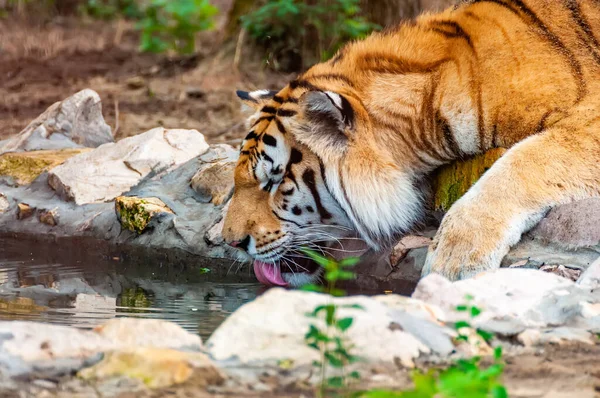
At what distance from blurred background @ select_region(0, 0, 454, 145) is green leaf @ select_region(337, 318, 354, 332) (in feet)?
13.9

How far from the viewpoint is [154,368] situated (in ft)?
7.03

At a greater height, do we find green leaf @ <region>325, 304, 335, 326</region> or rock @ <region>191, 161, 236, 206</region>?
green leaf @ <region>325, 304, 335, 326</region>

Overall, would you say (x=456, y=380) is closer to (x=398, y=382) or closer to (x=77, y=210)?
(x=398, y=382)

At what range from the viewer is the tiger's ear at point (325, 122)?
11.7 ft

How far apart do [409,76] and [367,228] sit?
2.02ft

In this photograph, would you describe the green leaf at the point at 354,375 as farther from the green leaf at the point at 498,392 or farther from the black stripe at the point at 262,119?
the black stripe at the point at 262,119

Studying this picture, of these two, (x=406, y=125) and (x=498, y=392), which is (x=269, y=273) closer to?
(x=406, y=125)

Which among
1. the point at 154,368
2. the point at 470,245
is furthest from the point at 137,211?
the point at 154,368

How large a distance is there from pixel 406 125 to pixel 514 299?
117 centimetres

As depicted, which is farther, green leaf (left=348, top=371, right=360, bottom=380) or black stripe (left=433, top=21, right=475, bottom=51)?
black stripe (left=433, top=21, right=475, bottom=51)

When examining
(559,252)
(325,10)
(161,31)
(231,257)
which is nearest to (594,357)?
(559,252)

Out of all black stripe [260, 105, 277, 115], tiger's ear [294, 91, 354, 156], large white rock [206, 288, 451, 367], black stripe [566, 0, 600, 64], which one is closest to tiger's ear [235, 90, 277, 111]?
black stripe [260, 105, 277, 115]

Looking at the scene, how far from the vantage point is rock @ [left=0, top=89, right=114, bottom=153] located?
18.1 feet

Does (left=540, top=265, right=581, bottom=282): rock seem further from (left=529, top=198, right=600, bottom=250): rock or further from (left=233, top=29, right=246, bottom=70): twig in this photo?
(left=233, top=29, right=246, bottom=70): twig
